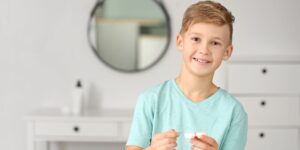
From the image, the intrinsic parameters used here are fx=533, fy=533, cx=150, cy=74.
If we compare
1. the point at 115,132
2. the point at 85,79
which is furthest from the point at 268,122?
the point at 85,79

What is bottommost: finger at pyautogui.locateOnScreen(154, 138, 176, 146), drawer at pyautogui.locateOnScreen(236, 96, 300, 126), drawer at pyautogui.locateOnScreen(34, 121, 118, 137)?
drawer at pyautogui.locateOnScreen(34, 121, 118, 137)

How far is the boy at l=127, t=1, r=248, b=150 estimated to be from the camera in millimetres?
1310

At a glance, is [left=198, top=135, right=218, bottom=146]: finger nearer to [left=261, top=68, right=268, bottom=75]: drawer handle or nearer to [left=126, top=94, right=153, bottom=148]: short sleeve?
[left=126, top=94, right=153, bottom=148]: short sleeve

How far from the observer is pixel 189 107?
1.36 metres

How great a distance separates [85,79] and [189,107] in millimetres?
2255

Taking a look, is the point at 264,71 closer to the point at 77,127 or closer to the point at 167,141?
the point at 77,127

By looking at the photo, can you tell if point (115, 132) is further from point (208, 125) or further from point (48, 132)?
point (208, 125)

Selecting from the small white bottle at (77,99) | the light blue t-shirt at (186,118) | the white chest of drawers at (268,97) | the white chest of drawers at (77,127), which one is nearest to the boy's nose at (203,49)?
the light blue t-shirt at (186,118)

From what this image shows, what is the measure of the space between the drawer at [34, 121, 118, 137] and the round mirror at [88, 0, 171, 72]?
1.63 feet

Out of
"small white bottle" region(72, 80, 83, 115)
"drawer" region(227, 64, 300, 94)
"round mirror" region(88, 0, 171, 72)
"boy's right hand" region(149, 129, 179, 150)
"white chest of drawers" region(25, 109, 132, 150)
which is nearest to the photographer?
"boy's right hand" region(149, 129, 179, 150)

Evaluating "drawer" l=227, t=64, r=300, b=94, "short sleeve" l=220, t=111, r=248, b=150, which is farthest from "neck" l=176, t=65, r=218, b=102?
"drawer" l=227, t=64, r=300, b=94

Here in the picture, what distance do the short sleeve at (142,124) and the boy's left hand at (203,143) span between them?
0.17 meters

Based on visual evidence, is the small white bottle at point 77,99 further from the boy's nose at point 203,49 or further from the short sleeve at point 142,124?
the boy's nose at point 203,49

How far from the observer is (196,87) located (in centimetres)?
138
